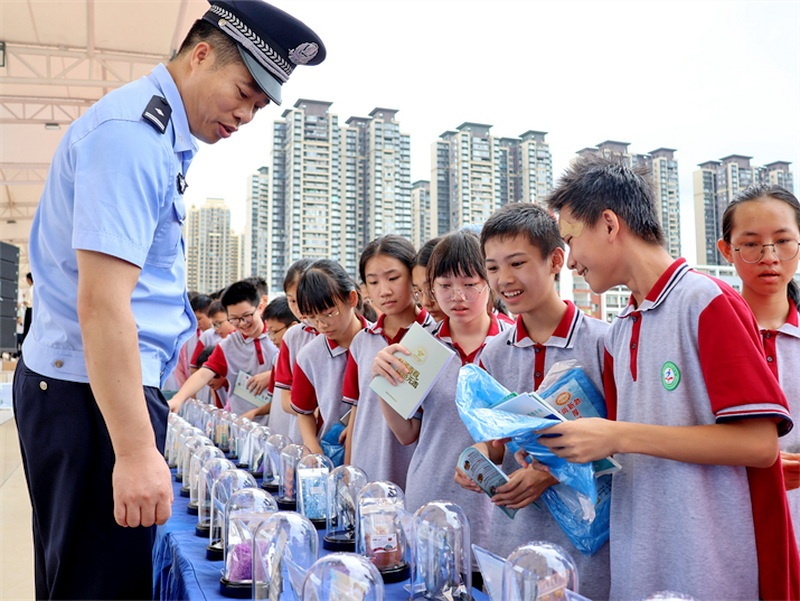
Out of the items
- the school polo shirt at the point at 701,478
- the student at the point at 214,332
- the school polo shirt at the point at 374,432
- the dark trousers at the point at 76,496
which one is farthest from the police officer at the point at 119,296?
the student at the point at 214,332

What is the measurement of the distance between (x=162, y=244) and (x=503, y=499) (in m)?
0.82

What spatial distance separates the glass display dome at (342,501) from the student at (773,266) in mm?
1030

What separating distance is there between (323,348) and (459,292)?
0.96 m

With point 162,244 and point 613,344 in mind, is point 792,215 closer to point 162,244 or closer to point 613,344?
point 613,344

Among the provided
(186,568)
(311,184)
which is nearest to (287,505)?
(186,568)

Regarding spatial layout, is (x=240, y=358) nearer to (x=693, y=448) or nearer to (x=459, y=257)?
(x=459, y=257)

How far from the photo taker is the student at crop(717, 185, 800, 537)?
1.57m

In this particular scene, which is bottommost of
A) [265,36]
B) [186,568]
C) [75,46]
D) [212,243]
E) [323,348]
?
[186,568]

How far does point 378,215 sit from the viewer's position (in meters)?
10.0

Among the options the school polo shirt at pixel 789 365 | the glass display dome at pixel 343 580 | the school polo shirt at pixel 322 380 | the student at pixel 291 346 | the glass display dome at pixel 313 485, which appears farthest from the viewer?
the student at pixel 291 346

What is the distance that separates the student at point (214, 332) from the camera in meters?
4.65

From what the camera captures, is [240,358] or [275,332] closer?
[275,332]

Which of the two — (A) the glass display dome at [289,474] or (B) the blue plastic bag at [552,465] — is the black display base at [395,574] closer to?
(B) the blue plastic bag at [552,465]

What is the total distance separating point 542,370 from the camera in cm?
149
